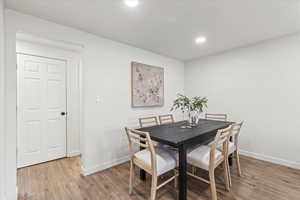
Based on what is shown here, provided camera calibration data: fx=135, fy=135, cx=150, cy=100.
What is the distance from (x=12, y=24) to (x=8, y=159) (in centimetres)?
165

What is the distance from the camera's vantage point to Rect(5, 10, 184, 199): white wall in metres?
1.67

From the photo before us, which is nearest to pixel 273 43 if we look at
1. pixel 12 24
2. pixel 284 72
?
pixel 284 72

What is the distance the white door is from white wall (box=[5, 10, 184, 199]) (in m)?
0.98

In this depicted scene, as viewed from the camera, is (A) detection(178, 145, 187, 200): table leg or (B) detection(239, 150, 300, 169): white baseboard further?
(B) detection(239, 150, 300, 169): white baseboard

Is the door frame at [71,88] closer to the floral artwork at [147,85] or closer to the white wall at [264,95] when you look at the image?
the floral artwork at [147,85]

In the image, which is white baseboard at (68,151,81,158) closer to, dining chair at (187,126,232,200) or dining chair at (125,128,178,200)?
dining chair at (125,128,178,200)

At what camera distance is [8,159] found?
1.63 m

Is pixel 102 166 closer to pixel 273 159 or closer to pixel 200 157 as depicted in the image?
pixel 200 157

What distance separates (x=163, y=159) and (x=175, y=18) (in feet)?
6.22

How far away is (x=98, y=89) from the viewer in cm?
238

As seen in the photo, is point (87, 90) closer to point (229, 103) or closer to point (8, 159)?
point (8, 159)

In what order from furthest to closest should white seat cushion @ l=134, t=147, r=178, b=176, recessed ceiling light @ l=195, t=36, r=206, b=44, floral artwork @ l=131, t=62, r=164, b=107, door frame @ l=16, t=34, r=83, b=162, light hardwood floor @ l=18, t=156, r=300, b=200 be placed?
floral artwork @ l=131, t=62, r=164, b=107
door frame @ l=16, t=34, r=83, b=162
recessed ceiling light @ l=195, t=36, r=206, b=44
light hardwood floor @ l=18, t=156, r=300, b=200
white seat cushion @ l=134, t=147, r=178, b=176

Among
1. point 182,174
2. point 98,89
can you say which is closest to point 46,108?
point 98,89

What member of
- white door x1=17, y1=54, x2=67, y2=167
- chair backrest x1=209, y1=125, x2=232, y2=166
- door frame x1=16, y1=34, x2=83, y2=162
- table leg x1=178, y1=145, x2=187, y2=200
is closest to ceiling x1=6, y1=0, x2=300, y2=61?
door frame x1=16, y1=34, x2=83, y2=162
